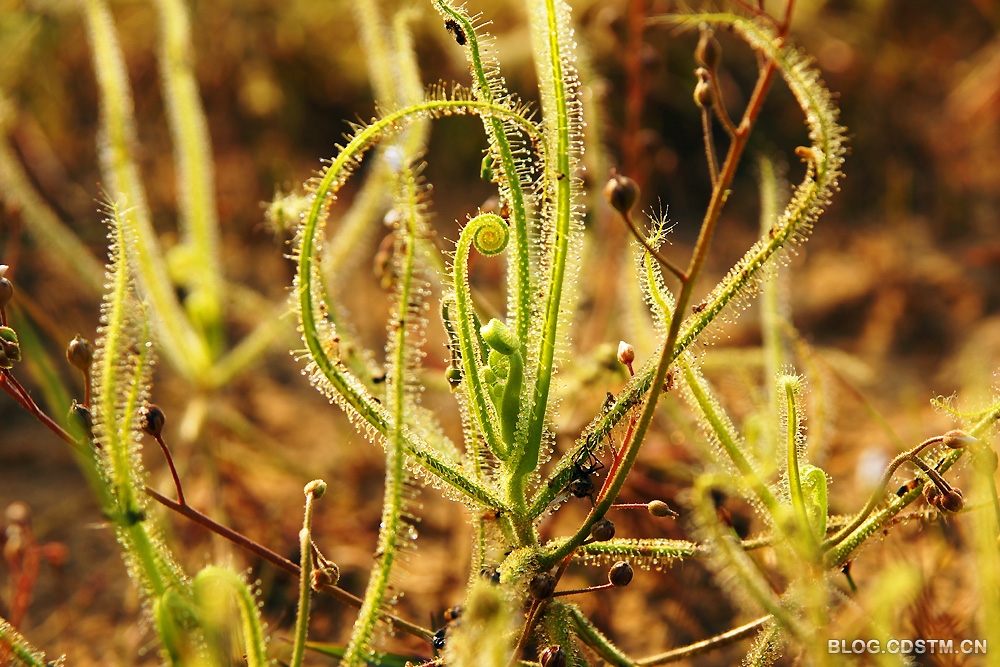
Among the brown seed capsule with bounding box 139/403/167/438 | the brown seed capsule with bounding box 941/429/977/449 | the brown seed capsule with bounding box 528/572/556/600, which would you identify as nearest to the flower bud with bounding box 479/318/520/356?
the brown seed capsule with bounding box 528/572/556/600

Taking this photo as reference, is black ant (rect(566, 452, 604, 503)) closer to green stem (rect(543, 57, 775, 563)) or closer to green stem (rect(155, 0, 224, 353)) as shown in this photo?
green stem (rect(543, 57, 775, 563))

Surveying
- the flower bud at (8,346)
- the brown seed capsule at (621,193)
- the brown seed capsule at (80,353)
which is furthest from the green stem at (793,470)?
the flower bud at (8,346)

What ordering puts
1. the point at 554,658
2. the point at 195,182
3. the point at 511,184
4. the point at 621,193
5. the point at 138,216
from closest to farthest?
the point at 621,193 < the point at 554,658 < the point at 511,184 < the point at 138,216 < the point at 195,182

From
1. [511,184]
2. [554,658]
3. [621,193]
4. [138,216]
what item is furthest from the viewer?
[138,216]

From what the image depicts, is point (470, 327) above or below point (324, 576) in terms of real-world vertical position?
above

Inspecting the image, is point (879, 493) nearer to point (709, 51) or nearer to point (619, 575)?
point (619, 575)

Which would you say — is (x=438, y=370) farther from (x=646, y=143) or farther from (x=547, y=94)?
(x=547, y=94)

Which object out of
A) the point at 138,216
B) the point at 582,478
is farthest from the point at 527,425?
the point at 138,216

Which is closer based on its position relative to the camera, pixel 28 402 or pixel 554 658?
pixel 554 658
